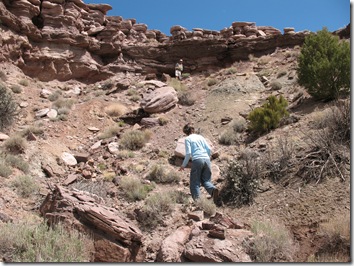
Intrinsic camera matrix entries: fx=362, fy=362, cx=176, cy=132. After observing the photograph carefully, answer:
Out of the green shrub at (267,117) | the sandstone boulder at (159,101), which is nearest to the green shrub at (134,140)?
the sandstone boulder at (159,101)

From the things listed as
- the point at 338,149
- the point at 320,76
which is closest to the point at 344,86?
the point at 320,76

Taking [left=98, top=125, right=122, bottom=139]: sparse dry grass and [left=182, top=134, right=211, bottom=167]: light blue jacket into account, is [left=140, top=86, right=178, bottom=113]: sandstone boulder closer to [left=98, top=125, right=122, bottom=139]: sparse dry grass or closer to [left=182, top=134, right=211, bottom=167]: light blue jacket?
[left=98, top=125, right=122, bottom=139]: sparse dry grass

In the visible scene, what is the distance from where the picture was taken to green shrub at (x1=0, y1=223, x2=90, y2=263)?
179 inches

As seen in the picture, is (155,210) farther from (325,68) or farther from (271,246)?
(325,68)

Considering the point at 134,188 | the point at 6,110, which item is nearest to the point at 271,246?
the point at 134,188

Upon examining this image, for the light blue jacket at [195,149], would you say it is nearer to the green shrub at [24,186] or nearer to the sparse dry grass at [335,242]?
the sparse dry grass at [335,242]

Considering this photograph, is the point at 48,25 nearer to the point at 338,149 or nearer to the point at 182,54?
the point at 182,54

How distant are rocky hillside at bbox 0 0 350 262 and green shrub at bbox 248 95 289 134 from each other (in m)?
0.40

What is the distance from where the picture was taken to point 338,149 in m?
7.39

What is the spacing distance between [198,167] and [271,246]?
3079 millimetres

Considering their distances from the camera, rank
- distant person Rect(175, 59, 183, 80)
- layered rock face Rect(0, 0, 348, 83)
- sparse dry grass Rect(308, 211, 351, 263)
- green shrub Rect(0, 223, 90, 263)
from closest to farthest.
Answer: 1. green shrub Rect(0, 223, 90, 263)
2. sparse dry grass Rect(308, 211, 351, 263)
3. layered rock face Rect(0, 0, 348, 83)
4. distant person Rect(175, 59, 183, 80)

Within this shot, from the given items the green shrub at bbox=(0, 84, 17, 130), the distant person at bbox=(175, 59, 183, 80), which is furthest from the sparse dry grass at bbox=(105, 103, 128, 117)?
the distant person at bbox=(175, 59, 183, 80)

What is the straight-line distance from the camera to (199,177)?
800cm

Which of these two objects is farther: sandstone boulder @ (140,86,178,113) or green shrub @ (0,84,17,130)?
sandstone boulder @ (140,86,178,113)
